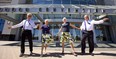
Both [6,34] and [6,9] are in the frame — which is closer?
[6,9]

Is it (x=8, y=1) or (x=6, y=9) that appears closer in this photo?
(x=6, y=9)

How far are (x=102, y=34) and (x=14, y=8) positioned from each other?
15.8 metres

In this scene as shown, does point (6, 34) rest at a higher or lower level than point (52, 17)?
lower

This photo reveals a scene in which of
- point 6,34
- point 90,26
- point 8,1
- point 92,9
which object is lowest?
point 6,34

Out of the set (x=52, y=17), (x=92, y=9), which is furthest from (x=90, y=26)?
(x=52, y=17)

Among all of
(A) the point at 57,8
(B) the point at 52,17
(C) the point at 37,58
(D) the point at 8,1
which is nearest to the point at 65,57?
A: (C) the point at 37,58

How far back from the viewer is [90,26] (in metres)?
7.48

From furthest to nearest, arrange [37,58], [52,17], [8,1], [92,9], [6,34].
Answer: [8,1] < [6,34] < [52,17] < [92,9] < [37,58]

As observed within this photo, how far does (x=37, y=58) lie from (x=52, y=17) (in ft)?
64.8

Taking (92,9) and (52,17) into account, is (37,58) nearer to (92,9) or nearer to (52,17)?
(92,9)

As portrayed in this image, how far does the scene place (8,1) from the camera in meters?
33.3

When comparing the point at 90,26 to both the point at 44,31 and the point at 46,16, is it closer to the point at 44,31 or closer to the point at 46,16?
the point at 44,31

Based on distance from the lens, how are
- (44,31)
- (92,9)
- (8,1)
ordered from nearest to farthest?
(44,31), (92,9), (8,1)

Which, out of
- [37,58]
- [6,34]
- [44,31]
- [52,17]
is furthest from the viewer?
[6,34]
